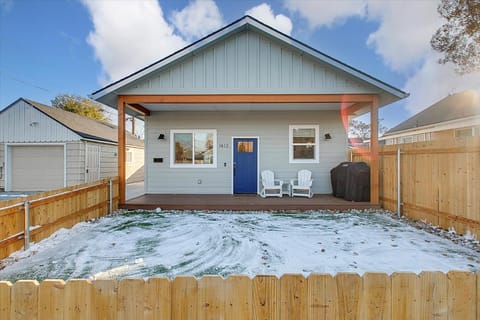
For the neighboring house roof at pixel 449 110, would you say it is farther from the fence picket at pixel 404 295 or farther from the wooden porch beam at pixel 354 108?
the fence picket at pixel 404 295

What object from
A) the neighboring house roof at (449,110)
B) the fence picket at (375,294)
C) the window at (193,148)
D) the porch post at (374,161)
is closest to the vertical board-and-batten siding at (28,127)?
the window at (193,148)

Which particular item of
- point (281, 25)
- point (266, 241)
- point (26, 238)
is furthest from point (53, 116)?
point (266, 241)

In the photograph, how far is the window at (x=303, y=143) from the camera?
9.48 metres

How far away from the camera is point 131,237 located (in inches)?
199

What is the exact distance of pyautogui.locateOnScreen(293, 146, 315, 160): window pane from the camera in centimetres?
952

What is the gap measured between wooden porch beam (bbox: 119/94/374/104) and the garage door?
708 cm

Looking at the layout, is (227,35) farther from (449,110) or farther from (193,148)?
(449,110)

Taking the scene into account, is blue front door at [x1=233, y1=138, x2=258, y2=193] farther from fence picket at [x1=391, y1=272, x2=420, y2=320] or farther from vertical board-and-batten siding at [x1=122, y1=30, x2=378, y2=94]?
fence picket at [x1=391, y1=272, x2=420, y2=320]

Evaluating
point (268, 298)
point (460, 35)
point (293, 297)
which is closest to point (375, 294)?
point (293, 297)

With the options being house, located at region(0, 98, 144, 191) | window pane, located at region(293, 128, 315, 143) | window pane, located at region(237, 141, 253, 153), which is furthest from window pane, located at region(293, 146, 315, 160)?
house, located at region(0, 98, 144, 191)

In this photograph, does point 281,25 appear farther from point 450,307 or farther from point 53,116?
point 450,307

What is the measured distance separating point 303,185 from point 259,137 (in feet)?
6.97

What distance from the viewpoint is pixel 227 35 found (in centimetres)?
735

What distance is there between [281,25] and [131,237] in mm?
11048
